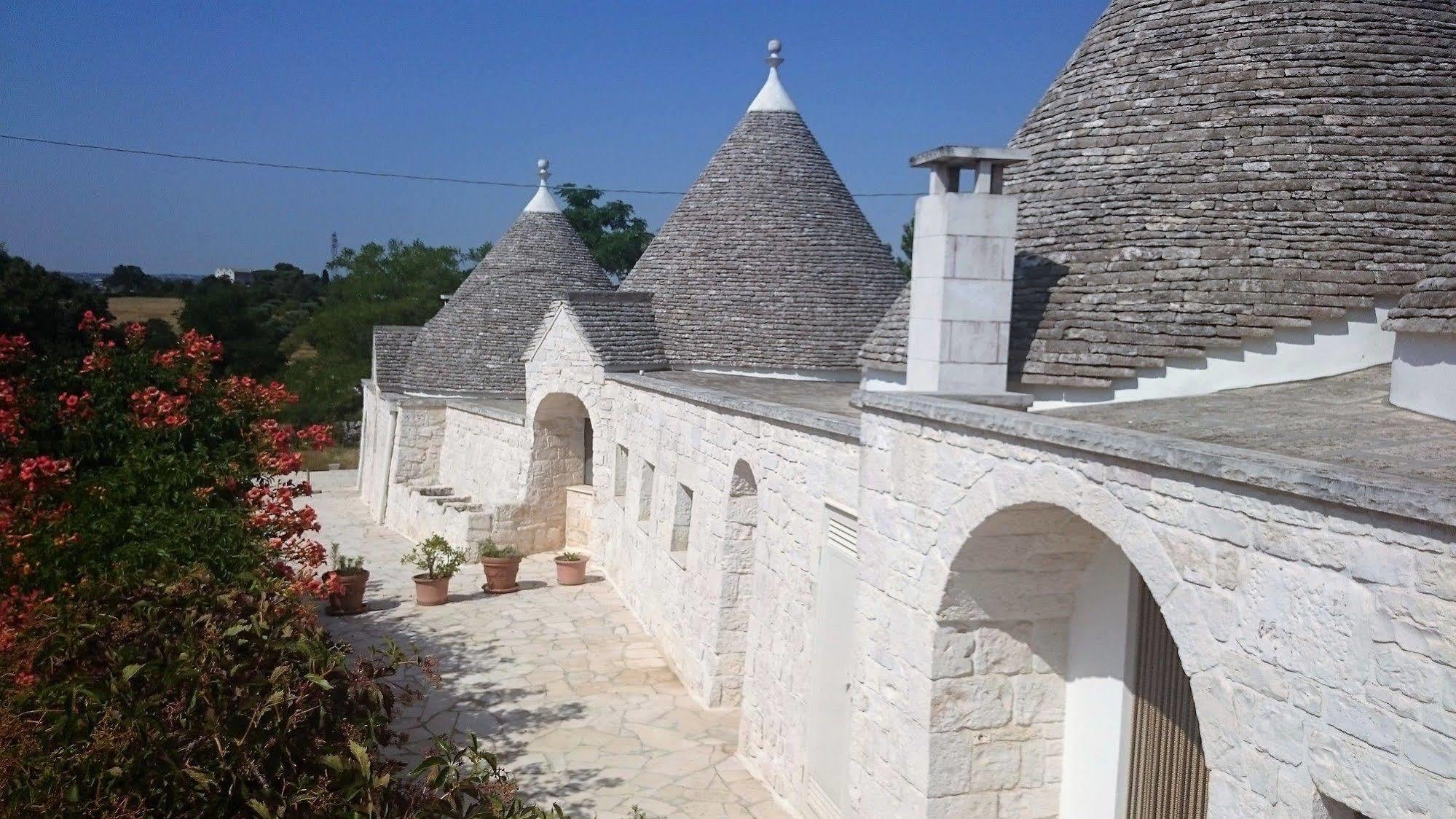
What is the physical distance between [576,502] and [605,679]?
6075mm

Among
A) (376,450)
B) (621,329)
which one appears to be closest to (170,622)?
(621,329)

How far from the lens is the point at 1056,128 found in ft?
26.6

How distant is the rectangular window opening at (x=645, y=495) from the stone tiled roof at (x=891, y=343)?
501 centimetres

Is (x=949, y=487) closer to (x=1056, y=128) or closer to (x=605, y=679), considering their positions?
(x=1056, y=128)

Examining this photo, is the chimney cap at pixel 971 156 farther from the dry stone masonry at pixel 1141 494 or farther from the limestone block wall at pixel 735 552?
the limestone block wall at pixel 735 552

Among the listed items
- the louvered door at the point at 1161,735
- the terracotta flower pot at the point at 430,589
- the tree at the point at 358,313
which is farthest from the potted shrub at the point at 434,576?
the tree at the point at 358,313

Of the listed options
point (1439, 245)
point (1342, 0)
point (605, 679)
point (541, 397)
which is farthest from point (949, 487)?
point (541, 397)

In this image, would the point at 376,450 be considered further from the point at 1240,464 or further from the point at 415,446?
the point at 1240,464

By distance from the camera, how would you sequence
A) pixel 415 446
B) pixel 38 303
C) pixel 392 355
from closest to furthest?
pixel 38 303 → pixel 415 446 → pixel 392 355

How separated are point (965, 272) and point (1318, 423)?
2159 mm

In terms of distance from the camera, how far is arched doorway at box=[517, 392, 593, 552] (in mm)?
16406

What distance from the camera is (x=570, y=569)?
1450 cm

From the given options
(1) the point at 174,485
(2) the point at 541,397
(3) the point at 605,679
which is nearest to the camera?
(1) the point at 174,485

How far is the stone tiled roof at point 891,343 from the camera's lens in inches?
310
